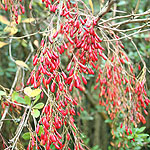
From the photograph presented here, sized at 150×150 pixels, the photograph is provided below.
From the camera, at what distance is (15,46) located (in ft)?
11.6

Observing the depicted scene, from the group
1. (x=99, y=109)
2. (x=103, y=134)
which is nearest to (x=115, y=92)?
(x=99, y=109)

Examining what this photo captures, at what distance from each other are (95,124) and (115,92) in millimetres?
2767

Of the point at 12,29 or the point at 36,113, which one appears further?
the point at 12,29

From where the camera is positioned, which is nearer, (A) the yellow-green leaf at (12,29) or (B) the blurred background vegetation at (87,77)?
(A) the yellow-green leaf at (12,29)

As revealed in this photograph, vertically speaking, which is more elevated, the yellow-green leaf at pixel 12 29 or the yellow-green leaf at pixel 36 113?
A: the yellow-green leaf at pixel 12 29

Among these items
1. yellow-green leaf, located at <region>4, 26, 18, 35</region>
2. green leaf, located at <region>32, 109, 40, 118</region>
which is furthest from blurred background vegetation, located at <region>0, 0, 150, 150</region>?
green leaf, located at <region>32, 109, 40, 118</region>

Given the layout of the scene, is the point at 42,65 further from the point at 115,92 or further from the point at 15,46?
the point at 15,46

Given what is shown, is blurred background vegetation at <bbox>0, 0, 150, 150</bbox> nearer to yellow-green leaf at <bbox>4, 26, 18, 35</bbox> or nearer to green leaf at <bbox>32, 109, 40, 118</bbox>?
yellow-green leaf at <bbox>4, 26, 18, 35</bbox>

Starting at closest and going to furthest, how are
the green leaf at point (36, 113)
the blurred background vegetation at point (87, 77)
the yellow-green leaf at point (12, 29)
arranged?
the green leaf at point (36, 113), the yellow-green leaf at point (12, 29), the blurred background vegetation at point (87, 77)

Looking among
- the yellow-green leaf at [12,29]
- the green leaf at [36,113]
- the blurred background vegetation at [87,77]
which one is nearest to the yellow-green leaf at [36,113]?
the green leaf at [36,113]

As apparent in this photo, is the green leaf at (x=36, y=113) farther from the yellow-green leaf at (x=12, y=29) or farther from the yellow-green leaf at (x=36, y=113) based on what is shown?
the yellow-green leaf at (x=12, y=29)

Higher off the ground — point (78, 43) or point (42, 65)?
point (78, 43)

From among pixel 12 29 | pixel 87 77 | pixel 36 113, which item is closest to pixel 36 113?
pixel 36 113

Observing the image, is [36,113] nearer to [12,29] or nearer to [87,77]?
[12,29]
